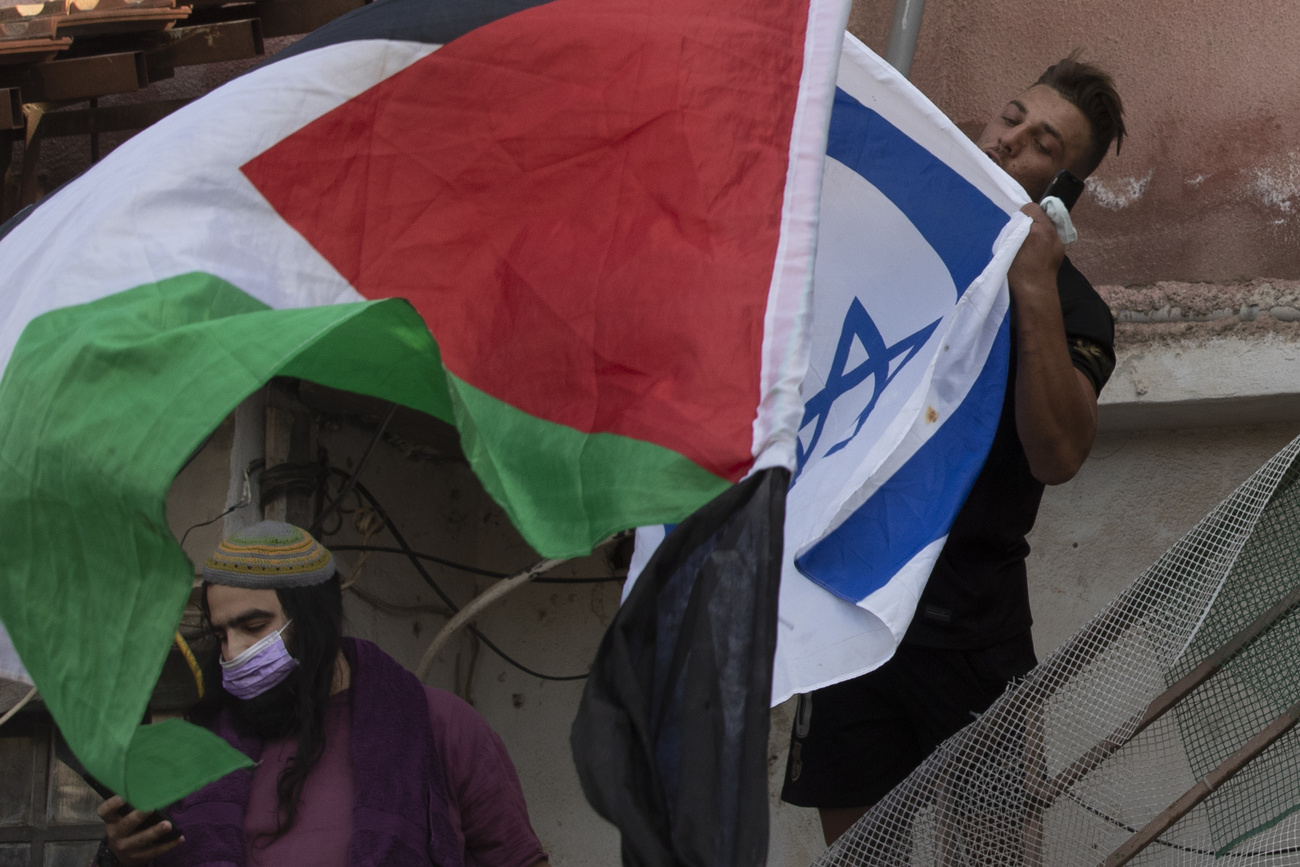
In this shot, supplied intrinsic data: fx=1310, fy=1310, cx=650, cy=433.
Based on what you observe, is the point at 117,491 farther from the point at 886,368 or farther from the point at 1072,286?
the point at 1072,286

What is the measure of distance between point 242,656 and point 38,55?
6.50ft

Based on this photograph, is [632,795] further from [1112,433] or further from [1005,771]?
[1112,433]

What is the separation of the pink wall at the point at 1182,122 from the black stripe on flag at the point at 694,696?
8.64ft

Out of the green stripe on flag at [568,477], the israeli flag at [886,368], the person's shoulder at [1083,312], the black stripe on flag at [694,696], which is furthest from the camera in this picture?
the person's shoulder at [1083,312]

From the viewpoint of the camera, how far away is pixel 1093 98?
2875 mm

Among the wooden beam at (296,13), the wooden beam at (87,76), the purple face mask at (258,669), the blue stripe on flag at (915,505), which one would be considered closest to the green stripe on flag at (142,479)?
the blue stripe on flag at (915,505)

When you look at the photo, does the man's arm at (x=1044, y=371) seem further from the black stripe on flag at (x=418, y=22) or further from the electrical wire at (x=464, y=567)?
the electrical wire at (x=464, y=567)

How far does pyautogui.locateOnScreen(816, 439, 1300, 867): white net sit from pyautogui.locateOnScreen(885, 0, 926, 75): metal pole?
160 centimetres

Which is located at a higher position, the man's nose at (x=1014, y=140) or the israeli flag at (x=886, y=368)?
the man's nose at (x=1014, y=140)

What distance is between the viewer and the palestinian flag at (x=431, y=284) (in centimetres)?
168

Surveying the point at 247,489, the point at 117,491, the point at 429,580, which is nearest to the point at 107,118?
the point at 247,489

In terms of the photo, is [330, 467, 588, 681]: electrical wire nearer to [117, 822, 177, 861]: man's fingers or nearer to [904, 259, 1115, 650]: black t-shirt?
[117, 822, 177, 861]: man's fingers

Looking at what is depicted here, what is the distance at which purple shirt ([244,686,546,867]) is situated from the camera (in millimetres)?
2486

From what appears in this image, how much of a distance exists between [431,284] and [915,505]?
2.97 ft
